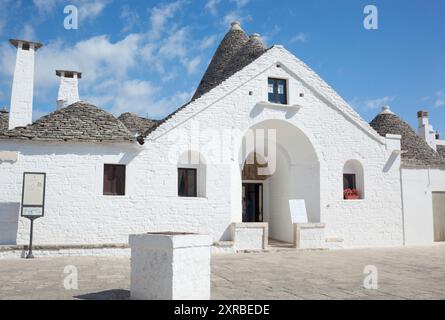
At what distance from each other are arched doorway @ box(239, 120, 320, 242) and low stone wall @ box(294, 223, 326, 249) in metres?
0.66

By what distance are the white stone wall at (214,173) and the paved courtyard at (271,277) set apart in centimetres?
168

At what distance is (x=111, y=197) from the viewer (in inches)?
496

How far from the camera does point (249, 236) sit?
1332 centimetres

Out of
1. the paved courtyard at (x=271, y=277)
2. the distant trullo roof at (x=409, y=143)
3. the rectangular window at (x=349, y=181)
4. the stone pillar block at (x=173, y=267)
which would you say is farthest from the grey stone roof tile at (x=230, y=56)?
the stone pillar block at (x=173, y=267)

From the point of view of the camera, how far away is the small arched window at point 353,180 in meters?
15.6

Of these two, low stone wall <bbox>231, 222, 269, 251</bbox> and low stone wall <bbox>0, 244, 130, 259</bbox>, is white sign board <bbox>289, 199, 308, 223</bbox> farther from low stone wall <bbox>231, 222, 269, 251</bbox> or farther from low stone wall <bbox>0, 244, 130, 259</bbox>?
low stone wall <bbox>0, 244, 130, 259</bbox>

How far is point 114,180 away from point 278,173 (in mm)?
→ 6579

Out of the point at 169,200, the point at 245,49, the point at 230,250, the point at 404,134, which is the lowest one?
the point at 230,250

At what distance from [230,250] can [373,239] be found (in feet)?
19.9

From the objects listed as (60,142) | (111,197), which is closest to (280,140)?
(111,197)

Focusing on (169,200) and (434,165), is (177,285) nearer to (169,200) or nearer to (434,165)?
(169,200)

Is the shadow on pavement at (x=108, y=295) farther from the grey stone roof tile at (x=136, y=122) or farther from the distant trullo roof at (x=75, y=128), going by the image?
the grey stone roof tile at (x=136, y=122)

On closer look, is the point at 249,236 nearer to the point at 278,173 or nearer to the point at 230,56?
the point at 278,173

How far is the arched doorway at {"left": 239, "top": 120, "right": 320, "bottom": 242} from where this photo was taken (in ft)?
49.3
